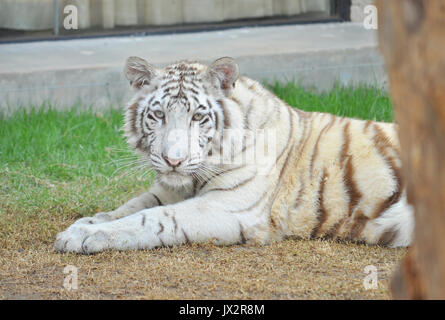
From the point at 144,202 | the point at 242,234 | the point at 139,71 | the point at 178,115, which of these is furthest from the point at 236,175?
the point at 139,71

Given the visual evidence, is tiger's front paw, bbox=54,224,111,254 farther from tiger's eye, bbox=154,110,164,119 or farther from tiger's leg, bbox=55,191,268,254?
tiger's eye, bbox=154,110,164,119

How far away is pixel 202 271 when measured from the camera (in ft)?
9.70

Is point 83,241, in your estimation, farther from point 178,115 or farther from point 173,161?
point 178,115

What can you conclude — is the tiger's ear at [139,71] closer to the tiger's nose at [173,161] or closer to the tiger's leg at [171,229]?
the tiger's nose at [173,161]

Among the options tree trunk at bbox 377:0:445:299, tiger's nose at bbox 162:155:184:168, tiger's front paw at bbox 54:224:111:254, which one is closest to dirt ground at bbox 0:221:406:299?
tiger's front paw at bbox 54:224:111:254

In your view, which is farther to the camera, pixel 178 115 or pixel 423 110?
pixel 178 115

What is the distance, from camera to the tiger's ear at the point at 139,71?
349cm

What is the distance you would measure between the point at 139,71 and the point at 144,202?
64 cm

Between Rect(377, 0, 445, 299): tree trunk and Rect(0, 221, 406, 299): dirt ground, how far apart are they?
3.48 ft

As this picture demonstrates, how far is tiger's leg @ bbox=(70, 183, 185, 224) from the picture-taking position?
3.56 m

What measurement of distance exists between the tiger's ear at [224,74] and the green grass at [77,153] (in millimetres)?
623

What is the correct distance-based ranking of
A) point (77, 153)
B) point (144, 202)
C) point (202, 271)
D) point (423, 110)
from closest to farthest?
point (423, 110)
point (202, 271)
point (144, 202)
point (77, 153)

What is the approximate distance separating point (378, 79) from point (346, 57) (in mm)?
306
